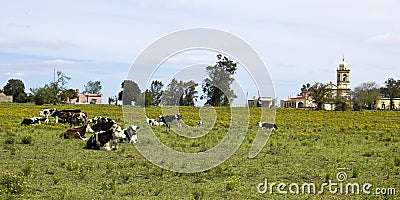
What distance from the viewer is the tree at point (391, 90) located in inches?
5397

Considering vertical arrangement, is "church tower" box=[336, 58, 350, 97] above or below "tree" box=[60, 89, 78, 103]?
above

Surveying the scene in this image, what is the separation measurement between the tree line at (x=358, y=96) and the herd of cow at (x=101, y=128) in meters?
69.8

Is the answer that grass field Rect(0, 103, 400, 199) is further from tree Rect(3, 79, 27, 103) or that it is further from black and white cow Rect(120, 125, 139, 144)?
tree Rect(3, 79, 27, 103)

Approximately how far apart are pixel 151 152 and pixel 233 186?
22.1 ft

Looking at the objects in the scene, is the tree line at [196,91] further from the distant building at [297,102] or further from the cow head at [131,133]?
the distant building at [297,102]

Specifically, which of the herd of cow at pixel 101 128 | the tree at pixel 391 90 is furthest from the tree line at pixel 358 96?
the herd of cow at pixel 101 128

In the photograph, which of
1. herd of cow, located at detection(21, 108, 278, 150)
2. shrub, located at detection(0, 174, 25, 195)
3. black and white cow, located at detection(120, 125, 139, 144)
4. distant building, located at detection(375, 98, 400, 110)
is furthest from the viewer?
distant building, located at detection(375, 98, 400, 110)

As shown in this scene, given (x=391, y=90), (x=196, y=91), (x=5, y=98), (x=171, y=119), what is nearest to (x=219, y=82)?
(x=196, y=91)

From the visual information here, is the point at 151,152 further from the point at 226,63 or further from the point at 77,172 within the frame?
the point at 226,63

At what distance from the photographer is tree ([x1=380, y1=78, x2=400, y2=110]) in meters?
137

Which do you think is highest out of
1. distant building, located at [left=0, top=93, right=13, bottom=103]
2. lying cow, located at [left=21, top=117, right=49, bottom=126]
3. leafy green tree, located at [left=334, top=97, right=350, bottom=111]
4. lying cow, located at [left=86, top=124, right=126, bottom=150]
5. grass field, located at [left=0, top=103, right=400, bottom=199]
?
distant building, located at [left=0, top=93, right=13, bottom=103]

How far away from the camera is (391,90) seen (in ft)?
455

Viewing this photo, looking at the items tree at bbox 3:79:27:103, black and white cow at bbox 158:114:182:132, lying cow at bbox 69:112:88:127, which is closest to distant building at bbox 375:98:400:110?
tree at bbox 3:79:27:103

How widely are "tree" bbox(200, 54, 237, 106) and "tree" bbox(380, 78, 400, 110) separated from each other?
4404 inches
